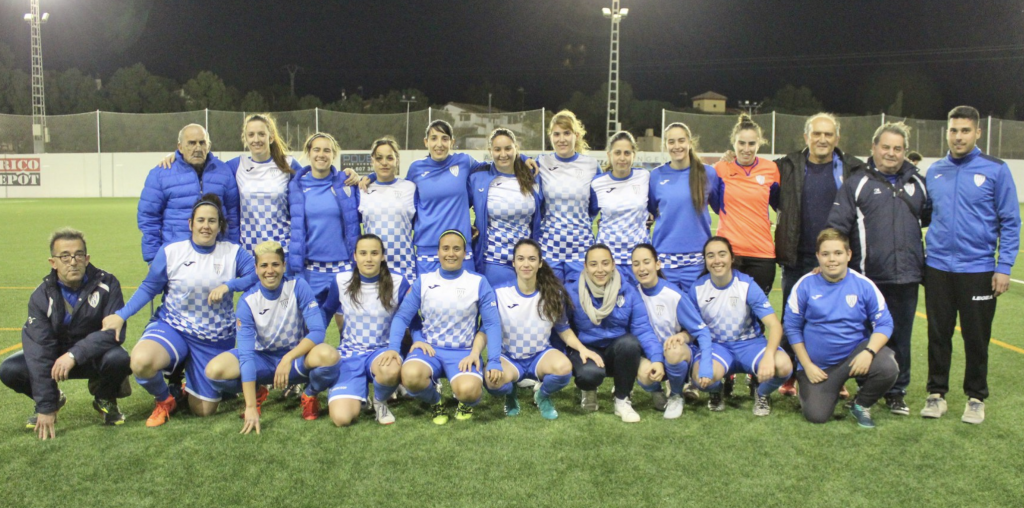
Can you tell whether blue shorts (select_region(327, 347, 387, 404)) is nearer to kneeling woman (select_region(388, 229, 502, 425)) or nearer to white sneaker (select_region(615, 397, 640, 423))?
kneeling woman (select_region(388, 229, 502, 425))

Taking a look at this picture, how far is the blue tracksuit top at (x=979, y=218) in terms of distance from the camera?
374 cm

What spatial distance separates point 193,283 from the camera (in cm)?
391

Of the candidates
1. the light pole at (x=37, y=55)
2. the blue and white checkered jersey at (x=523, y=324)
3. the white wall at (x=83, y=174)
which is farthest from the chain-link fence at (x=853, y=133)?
the light pole at (x=37, y=55)

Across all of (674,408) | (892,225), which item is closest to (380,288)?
(674,408)

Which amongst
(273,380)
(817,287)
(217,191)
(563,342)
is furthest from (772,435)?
(217,191)

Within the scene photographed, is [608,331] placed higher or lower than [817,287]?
lower

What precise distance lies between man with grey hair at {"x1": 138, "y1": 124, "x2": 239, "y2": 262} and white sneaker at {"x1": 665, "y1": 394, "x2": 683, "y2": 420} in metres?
2.84

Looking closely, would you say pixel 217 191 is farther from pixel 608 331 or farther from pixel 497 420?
pixel 608 331

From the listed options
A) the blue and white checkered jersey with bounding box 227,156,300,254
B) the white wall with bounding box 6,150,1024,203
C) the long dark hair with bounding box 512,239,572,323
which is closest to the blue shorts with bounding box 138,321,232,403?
the blue and white checkered jersey with bounding box 227,156,300,254

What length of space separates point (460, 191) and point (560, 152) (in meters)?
0.65

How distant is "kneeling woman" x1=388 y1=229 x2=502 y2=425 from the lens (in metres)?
3.78

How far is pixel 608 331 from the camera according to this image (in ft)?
13.2

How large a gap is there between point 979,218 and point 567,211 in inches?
85.6

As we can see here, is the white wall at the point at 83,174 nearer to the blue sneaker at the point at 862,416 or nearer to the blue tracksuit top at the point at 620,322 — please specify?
the blue tracksuit top at the point at 620,322
